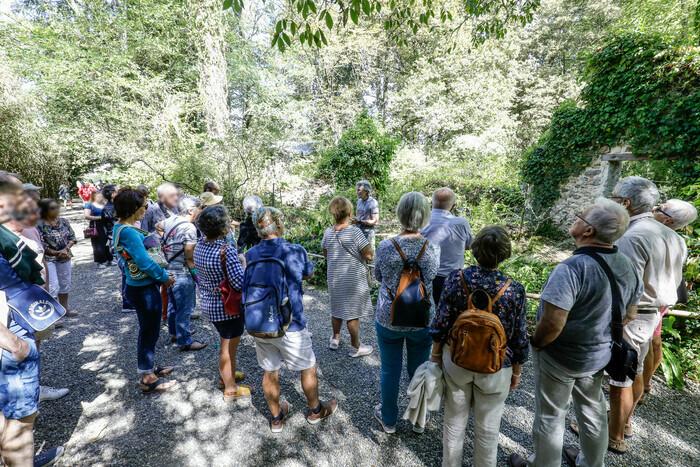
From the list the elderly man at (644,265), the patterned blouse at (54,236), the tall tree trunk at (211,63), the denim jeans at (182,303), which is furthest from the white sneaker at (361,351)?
the tall tree trunk at (211,63)

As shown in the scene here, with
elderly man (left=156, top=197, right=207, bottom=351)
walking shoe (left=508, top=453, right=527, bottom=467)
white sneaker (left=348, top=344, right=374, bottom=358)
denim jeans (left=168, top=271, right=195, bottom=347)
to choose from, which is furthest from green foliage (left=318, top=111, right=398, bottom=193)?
walking shoe (left=508, top=453, right=527, bottom=467)

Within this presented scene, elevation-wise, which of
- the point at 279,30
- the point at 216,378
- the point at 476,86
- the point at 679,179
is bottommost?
the point at 216,378

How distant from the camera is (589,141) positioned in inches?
328

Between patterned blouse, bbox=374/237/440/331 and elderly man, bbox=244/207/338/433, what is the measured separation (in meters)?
0.62

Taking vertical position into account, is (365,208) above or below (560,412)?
above

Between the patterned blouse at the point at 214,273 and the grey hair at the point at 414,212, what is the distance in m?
1.46

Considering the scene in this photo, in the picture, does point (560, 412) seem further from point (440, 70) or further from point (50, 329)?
point (440, 70)

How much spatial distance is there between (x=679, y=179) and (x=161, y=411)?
8.93 m

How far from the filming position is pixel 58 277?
14.5 ft

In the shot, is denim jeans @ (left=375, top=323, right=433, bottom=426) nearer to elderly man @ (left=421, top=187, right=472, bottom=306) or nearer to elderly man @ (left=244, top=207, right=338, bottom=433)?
elderly man @ (left=244, top=207, right=338, bottom=433)

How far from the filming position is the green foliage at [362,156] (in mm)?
9938

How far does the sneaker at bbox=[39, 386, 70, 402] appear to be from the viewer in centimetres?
313

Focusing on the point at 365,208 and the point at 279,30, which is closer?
the point at 279,30

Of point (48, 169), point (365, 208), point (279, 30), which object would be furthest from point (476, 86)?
point (48, 169)
